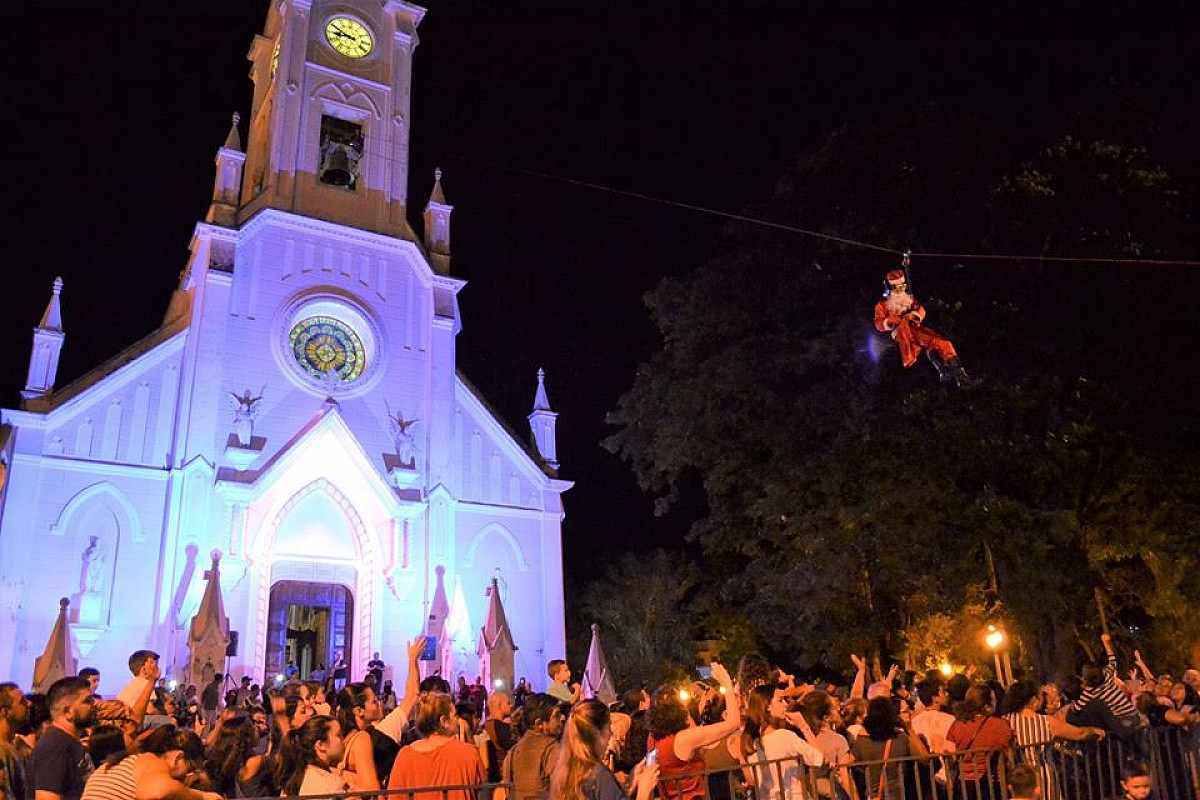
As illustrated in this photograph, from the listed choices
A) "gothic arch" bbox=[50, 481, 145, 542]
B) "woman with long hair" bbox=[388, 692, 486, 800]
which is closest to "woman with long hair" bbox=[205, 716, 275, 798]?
"woman with long hair" bbox=[388, 692, 486, 800]

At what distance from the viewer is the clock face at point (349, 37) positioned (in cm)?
2991

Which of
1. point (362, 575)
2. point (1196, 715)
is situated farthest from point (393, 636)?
point (1196, 715)

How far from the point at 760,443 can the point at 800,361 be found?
7.97ft

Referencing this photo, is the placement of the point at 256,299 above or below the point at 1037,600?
above

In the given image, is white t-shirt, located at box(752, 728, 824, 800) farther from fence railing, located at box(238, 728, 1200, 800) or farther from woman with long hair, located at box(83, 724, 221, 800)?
woman with long hair, located at box(83, 724, 221, 800)

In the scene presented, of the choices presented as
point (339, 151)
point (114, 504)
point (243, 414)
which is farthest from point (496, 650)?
point (339, 151)

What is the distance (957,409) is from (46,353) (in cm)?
2161

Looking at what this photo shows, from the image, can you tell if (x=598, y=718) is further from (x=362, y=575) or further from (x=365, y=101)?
(x=365, y=101)

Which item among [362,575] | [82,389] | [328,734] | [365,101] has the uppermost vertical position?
[365,101]

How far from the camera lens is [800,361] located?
19.2m

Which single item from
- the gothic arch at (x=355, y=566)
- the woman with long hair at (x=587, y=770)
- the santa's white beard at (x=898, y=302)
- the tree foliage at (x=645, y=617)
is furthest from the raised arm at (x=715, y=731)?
the tree foliage at (x=645, y=617)

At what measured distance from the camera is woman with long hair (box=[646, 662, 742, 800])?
5.76m

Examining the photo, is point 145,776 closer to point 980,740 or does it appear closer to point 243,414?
point 980,740

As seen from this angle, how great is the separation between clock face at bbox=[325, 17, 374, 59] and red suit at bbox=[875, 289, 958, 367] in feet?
75.0
